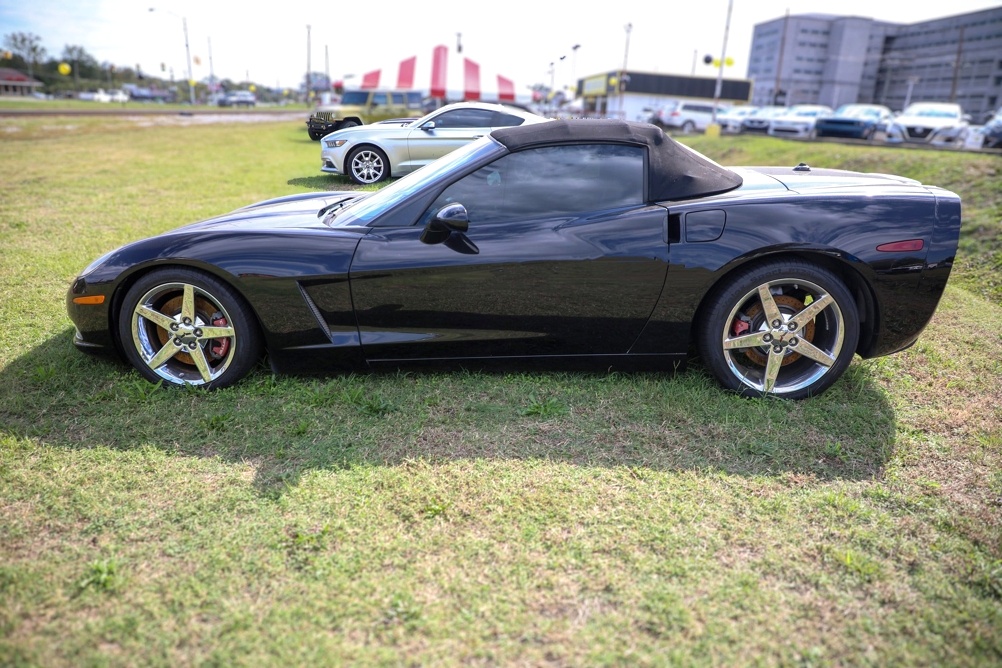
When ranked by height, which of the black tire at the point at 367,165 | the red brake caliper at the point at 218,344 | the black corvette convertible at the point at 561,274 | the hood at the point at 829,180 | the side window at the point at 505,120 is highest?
the side window at the point at 505,120

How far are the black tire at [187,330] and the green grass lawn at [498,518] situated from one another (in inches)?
4.8

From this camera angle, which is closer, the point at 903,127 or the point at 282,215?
the point at 282,215

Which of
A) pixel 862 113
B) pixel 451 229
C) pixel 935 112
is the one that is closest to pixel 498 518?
pixel 451 229

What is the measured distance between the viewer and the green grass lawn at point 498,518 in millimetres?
1896

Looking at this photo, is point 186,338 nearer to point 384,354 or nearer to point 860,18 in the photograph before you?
point 384,354

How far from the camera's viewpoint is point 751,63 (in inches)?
4656

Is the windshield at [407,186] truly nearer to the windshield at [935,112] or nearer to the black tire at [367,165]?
the black tire at [367,165]

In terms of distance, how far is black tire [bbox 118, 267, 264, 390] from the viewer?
3.21 m

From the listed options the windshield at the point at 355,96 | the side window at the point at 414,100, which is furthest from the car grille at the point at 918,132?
the windshield at the point at 355,96

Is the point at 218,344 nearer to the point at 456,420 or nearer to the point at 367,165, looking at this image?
the point at 456,420

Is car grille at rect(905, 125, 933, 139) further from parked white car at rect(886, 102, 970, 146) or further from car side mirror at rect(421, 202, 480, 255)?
car side mirror at rect(421, 202, 480, 255)

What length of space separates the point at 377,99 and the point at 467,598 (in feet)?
11.4

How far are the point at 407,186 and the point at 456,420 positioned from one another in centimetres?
126

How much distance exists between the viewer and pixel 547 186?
320 cm
